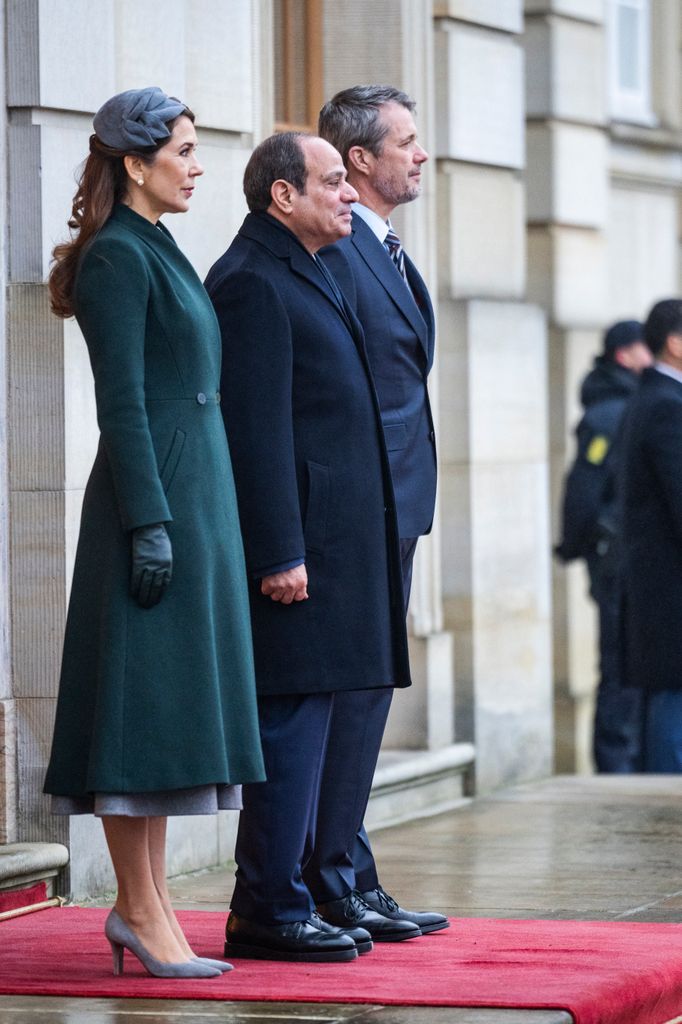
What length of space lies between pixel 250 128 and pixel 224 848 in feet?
7.42

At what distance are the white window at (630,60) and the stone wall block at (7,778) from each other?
9173mm

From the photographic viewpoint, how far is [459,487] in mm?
9203

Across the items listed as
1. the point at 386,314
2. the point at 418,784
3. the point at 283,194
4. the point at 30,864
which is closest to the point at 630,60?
the point at 418,784

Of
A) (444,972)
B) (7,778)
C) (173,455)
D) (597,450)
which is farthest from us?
(597,450)

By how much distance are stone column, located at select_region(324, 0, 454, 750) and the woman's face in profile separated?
370 centimetres

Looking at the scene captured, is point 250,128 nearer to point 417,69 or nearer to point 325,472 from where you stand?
point 417,69

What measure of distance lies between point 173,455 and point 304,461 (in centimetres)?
44

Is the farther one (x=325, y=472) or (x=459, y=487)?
(x=459, y=487)

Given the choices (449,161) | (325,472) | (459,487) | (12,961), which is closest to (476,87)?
(449,161)

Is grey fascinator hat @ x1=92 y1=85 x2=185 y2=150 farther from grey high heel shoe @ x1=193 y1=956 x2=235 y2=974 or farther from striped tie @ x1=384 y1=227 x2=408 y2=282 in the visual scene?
grey high heel shoe @ x1=193 y1=956 x2=235 y2=974

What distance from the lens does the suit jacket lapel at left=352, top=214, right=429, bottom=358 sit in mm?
5957

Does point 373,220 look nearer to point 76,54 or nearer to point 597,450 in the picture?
point 76,54

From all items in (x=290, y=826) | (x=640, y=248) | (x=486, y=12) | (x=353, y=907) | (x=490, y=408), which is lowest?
(x=353, y=907)

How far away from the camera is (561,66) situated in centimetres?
1224
